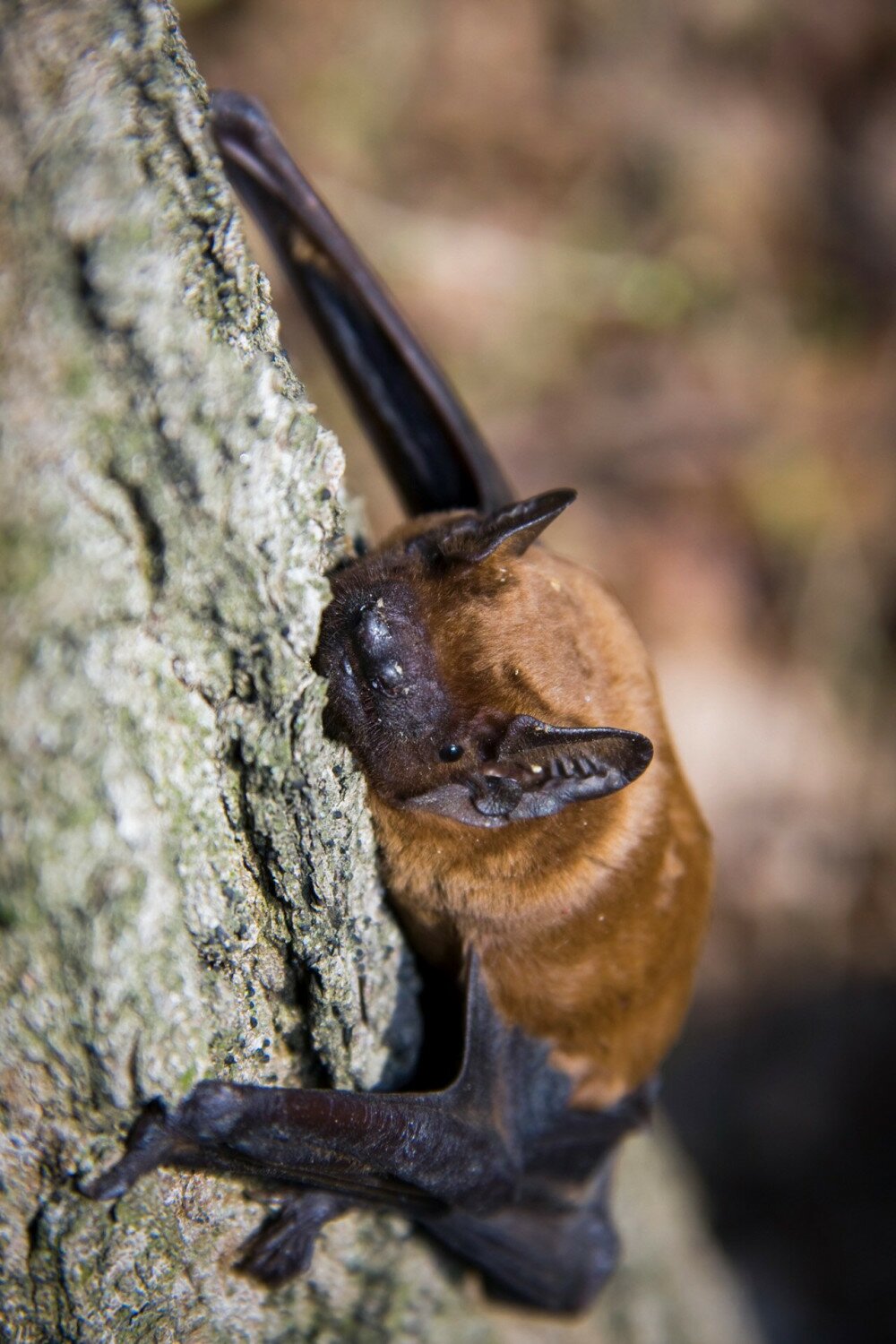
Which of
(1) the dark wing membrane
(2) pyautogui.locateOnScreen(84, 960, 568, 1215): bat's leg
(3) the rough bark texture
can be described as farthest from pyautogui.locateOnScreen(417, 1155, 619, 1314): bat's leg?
(1) the dark wing membrane

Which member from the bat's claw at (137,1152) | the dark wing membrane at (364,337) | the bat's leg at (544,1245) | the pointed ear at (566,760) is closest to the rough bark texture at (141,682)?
the bat's claw at (137,1152)

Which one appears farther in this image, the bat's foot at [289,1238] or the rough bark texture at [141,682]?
the bat's foot at [289,1238]

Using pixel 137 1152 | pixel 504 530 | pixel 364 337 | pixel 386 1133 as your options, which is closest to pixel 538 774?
pixel 504 530

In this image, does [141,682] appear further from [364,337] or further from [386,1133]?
[364,337]

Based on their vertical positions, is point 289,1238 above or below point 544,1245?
above

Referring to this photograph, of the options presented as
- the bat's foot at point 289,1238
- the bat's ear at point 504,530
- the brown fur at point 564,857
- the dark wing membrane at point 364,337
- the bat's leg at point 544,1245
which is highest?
the dark wing membrane at point 364,337

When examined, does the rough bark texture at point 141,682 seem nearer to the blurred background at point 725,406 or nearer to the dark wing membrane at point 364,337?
the dark wing membrane at point 364,337

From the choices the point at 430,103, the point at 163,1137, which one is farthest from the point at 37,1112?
the point at 430,103
